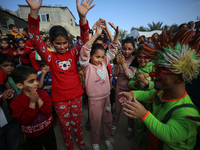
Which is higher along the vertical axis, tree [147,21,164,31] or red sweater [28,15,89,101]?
tree [147,21,164,31]

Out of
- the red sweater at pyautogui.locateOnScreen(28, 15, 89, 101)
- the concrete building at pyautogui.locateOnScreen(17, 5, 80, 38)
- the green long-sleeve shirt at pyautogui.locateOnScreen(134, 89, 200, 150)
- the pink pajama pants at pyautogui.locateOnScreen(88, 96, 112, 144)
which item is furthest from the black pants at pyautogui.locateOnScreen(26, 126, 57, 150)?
the concrete building at pyautogui.locateOnScreen(17, 5, 80, 38)

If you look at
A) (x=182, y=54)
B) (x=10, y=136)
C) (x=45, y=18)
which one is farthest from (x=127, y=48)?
(x=45, y=18)

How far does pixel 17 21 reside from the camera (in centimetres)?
1500

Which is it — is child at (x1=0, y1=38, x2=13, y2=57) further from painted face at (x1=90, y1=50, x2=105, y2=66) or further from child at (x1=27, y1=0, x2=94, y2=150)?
painted face at (x1=90, y1=50, x2=105, y2=66)

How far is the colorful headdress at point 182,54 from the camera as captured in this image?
35.8 inches

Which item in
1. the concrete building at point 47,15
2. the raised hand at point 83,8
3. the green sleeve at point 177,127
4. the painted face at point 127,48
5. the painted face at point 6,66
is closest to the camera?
the green sleeve at point 177,127

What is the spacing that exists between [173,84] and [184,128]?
15.3 inches

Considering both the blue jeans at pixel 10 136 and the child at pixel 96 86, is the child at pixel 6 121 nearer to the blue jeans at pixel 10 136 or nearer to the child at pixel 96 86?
the blue jeans at pixel 10 136

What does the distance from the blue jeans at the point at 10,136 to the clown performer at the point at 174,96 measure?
76.0 inches

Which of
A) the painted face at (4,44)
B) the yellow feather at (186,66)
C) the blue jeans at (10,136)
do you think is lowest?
→ the blue jeans at (10,136)

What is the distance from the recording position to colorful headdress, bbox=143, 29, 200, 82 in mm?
909

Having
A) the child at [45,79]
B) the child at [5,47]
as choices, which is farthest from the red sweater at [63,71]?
the child at [5,47]

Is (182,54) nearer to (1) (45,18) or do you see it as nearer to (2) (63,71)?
(2) (63,71)

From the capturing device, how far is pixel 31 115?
1.26 metres
